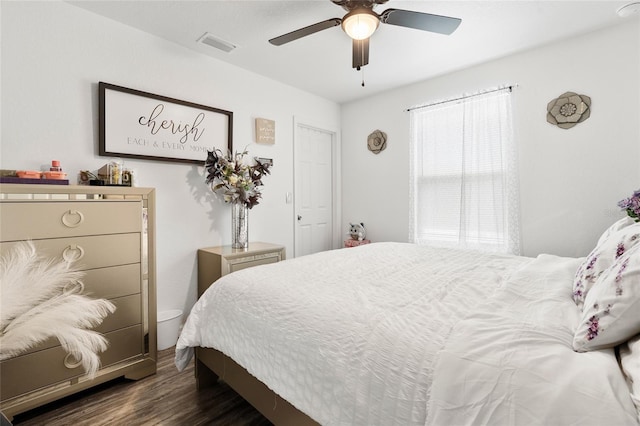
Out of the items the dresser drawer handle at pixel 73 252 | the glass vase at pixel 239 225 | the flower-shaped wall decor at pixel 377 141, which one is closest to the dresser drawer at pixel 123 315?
the dresser drawer handle at pixel 73 252

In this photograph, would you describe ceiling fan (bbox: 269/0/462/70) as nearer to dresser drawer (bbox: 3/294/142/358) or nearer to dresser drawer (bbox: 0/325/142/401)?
dresser drawer (bbox: 3/294/142/358)

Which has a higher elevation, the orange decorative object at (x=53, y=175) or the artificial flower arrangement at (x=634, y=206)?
the orange decorative object at (x=53, y=175)

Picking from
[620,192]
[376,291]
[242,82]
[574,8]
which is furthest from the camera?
[242,82]

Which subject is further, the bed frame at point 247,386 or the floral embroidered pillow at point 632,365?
the bed frame at point 247,386

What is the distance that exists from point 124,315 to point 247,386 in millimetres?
1044

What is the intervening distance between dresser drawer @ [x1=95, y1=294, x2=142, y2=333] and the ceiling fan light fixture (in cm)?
224

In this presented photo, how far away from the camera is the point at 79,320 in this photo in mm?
595

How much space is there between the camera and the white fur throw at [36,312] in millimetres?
549

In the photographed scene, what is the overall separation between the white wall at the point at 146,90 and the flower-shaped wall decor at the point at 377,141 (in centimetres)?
110

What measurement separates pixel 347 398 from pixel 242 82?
3.12 metres

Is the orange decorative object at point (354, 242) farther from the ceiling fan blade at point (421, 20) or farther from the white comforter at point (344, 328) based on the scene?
the ceiling fan blade at point (421, 20)

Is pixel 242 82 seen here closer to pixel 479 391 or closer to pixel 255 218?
pixel 255 218

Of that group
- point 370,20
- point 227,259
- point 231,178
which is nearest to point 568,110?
point 370,20


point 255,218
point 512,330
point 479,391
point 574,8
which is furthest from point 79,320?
point 574,8
